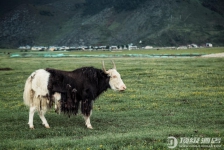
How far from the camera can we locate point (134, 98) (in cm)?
1834

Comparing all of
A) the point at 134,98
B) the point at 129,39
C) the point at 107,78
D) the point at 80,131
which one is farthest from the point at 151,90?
the point at 129,39

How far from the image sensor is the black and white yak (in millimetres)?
12133

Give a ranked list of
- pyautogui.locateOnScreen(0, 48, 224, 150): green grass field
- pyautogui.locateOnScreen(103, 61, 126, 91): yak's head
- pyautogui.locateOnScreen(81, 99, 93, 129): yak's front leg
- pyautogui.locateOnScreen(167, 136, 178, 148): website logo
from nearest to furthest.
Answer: pyautogui.locateOnScreen(167, 136, 178, 148): website logo → pyautogui.locateOnScreen(0, 48, 224, 150): green grass field → pyautogui.locateOnScreen(81, 99, 93, 129): yak's front leg → pyautogui.locateOnScreen(103, 61, 126, 91): yak's head

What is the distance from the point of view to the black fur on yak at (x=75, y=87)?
40.4ft

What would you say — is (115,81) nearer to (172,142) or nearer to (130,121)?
(130,121)

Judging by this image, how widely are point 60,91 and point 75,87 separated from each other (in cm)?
62

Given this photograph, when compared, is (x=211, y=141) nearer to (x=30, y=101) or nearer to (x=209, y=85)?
(x=30, y=101)

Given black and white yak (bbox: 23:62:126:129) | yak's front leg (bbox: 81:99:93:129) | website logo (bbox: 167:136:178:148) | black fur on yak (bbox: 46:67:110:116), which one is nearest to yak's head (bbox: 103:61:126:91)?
black fur on yak (bbox: 46:67:110:116)

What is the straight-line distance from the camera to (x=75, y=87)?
12.6m

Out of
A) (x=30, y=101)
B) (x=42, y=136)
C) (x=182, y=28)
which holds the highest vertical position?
(x=182, y=28)

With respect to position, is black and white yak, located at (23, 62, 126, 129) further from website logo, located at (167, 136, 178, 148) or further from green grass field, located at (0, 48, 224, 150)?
website logo, located at (167, 136, 178, 148)

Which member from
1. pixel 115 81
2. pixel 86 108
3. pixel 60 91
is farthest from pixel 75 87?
pixel 115 81

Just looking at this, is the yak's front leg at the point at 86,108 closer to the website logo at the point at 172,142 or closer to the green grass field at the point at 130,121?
the green grass field at the point at 130,121

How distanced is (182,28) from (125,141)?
177 metres
